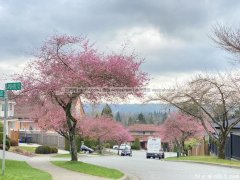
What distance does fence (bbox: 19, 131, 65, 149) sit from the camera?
7025 centimetres

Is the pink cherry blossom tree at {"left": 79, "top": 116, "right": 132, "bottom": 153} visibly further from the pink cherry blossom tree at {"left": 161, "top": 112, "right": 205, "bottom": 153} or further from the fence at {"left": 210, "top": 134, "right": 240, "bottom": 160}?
the fence at {"left": 210, "top": 134, "right": 240, "bottom": 160}

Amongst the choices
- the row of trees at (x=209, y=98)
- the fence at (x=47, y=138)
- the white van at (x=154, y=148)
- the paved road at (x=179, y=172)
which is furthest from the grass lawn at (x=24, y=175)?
the fence at (x=47, y=138)

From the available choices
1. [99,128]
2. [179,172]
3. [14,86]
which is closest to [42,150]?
[99,128]

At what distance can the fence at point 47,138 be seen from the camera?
70250 millimetres

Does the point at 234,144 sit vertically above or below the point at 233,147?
above

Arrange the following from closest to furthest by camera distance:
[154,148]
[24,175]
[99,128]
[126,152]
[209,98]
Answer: [24,175] → [209,98] → [154,148] → [99,128] → [126,152]

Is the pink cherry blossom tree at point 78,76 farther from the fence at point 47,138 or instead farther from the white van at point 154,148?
the fence at point 47,138

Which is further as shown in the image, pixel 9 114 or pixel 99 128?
pixel 9 114

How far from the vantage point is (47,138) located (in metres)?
72.3

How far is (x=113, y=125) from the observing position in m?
70.5

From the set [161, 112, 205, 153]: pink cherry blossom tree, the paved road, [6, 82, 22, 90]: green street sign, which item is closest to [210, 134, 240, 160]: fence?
[161, 112, 205, 153]: pink cherry blossom tree

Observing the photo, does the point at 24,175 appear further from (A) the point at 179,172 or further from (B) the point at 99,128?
(B) the point at 99,128

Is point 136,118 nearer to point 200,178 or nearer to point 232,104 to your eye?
point 232,104

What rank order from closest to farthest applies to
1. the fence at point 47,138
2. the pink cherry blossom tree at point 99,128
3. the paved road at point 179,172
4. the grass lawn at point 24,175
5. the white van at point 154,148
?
the grass lawn at point 24,175
the paved road at point 179,172
the white van at point 154,148
the pink cherry blossom tree at point 99,128
the fence at point 47,138
